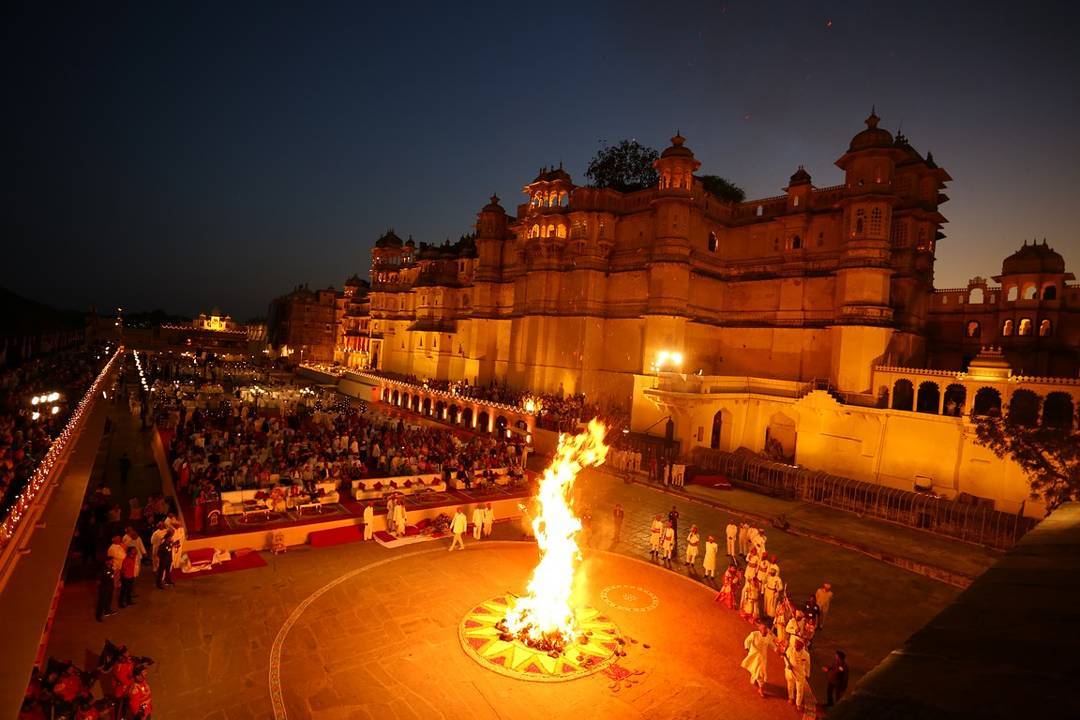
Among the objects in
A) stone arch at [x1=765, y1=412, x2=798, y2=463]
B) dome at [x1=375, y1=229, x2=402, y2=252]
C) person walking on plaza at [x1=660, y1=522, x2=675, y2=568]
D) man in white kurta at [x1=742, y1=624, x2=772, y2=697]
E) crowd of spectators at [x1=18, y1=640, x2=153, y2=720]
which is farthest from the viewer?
dome at [x1=375, y1=229, x2=402, y2=252]

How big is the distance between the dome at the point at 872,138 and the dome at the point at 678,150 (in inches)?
315

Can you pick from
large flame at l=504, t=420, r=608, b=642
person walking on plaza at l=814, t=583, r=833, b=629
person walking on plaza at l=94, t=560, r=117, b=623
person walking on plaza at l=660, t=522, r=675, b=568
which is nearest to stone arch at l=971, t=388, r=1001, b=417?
person walking on plaza at l=814, t=583, r=833, b=629

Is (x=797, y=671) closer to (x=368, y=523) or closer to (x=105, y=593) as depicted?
(x=368, y=523)

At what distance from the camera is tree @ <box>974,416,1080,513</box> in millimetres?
16672

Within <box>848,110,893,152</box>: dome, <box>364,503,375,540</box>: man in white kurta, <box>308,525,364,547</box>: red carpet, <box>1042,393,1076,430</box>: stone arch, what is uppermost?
<box>848,110,893,152</box>: dome

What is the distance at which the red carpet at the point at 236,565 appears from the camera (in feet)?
41.0

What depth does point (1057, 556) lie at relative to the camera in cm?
347

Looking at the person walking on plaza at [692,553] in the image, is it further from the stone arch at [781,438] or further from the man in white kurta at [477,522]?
the stone arch at [781,438]

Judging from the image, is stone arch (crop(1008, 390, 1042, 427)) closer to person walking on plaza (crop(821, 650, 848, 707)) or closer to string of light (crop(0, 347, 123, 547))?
person walking on plaza (crop(821, 650, 848, 707))

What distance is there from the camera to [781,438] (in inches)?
1144

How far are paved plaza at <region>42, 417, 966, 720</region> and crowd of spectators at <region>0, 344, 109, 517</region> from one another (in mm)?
3961

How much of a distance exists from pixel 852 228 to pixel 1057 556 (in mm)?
27037

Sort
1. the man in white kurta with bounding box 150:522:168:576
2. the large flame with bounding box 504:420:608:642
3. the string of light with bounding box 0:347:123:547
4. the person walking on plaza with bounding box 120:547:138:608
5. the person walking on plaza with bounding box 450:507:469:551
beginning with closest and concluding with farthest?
the string of light with bounding box 0:347:123:547 → the person walking on plaza with bounding box 120:547:138:608 → the large flame with bounding box 504:420:608:642 → the man in white kurta with bounding box 150:522:168:576 → the person walking on plaza with bounding box 450:507:469:551

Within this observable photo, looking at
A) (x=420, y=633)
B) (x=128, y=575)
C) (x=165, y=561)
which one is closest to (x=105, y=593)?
(x=128, y=575)
